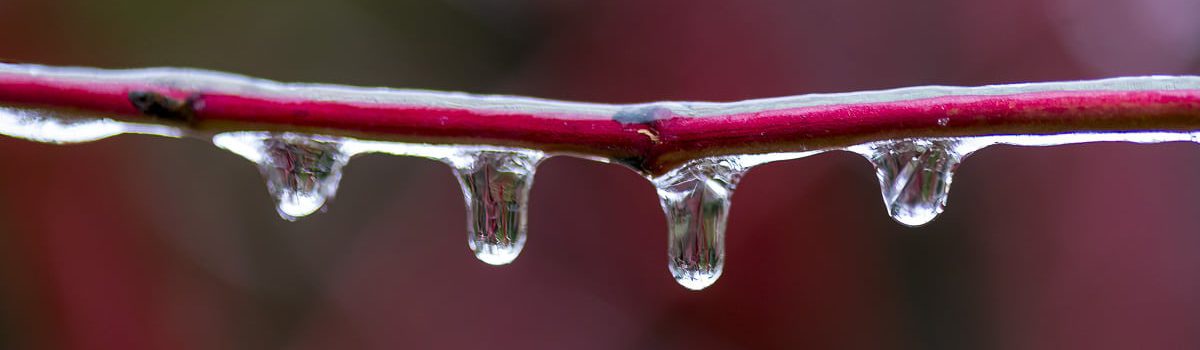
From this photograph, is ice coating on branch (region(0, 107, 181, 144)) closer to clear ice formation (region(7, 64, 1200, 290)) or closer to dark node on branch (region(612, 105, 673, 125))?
clear ice formation (region(7, 64, 1200, 290))

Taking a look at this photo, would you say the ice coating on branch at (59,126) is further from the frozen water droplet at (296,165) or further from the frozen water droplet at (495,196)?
the frozen water droplet at (495,196)

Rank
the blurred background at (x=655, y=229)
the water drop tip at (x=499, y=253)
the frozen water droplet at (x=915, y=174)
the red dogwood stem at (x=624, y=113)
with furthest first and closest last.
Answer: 1. the blurred background at (x=655, y=229)
2. the water drop tip at (x=499, y=253)
3. the frozen water droplet at (x=915, y=174)
4. the red dogwood stem at (x=624, y=113)

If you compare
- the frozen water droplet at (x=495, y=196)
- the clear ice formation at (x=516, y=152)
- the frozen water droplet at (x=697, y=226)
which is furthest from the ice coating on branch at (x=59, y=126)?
the frozen water droplet at (x=697, y=226)

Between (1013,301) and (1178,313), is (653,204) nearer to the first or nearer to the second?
(1013,301)

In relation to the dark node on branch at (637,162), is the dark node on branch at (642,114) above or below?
above

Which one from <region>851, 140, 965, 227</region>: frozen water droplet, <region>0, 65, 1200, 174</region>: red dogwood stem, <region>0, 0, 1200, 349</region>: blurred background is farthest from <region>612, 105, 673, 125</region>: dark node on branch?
<region>0, 0, 1200, 349</region>: blurred background

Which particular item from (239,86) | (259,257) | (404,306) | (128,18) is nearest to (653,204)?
(404,306)
